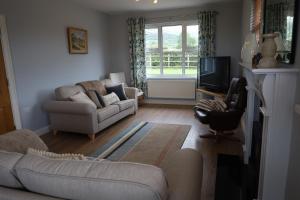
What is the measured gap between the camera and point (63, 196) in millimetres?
934

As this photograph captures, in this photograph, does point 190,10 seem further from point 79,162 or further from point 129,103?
point 79,162

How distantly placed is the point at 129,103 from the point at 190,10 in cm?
279

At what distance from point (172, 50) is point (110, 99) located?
7.77 feet

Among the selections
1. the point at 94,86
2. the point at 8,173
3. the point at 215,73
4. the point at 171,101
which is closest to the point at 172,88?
the point at 171,101

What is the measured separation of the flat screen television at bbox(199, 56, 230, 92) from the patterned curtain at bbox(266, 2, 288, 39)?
2549 mm

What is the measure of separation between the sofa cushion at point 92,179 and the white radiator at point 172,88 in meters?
4.93

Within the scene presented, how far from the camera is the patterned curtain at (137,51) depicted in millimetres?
5848

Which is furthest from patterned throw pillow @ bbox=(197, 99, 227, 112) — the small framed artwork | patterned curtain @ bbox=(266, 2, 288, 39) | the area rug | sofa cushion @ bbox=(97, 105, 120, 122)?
the small framed artwork

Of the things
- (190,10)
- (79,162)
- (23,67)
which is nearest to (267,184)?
(79,162)

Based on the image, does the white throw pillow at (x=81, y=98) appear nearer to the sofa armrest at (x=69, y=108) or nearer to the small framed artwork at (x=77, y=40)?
the sofa armrest at (x=69, y=108)

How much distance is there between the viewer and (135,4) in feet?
16.3

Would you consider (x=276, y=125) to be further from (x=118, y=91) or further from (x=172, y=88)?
(x=172, y=88)

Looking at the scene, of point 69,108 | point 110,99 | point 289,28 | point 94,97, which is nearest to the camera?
point 289,28

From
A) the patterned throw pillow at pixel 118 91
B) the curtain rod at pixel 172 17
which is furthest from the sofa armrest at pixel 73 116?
the curtain rod at pixel 172 17
